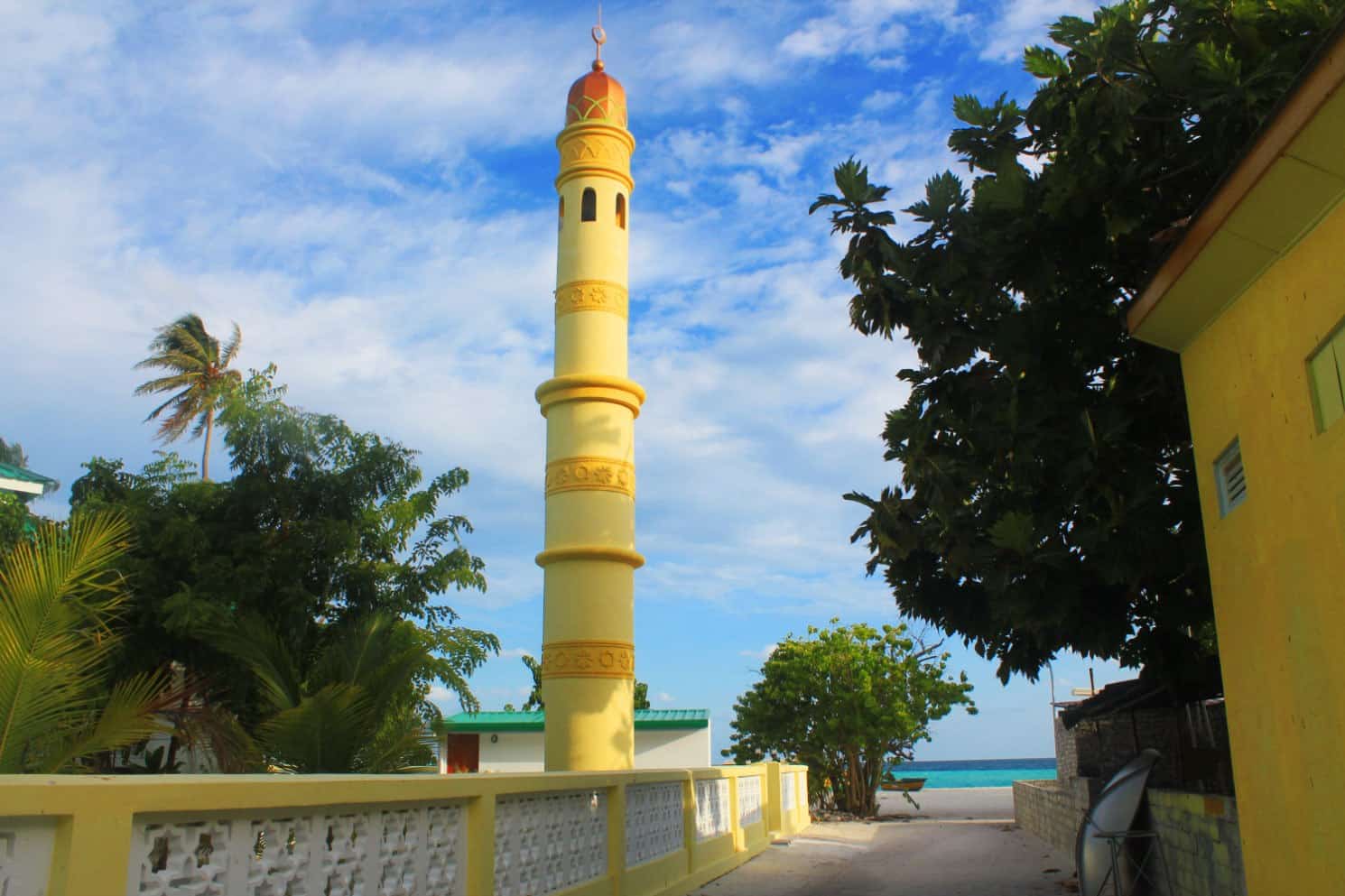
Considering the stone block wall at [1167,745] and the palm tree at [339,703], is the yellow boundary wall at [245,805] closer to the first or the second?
the palm tree at [339,703]

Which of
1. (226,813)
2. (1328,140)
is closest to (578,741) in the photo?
(226,813)

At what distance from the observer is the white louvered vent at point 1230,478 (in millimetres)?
6207

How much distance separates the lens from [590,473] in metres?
13.4

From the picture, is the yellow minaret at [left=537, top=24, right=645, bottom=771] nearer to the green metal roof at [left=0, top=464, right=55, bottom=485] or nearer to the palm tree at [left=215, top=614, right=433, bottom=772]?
the palm tree at [left=215, top=614, right=433, bottom=772]

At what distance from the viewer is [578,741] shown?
13078 mm

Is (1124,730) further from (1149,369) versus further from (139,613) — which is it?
(139,613)

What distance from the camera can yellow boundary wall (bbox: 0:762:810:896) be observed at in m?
3.28

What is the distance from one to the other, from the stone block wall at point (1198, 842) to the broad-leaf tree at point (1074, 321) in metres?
1.22

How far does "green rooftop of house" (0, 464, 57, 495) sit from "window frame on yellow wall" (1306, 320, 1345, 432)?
2857 centimetres

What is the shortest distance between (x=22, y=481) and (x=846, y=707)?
69.3 feet

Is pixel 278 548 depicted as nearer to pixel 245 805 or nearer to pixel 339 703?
pixel 339 703

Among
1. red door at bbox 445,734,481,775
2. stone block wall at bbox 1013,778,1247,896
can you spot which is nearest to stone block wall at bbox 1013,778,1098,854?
stone block wall at bbox 1013,778,1247,896

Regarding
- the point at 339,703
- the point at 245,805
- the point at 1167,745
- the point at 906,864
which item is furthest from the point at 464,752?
the point at 245,805

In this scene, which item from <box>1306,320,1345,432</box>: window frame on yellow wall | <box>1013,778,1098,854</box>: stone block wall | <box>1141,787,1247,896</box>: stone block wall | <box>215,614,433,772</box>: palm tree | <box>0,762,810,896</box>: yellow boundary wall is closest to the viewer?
<box>0,762,810,896</box>: yellow boundary wall
